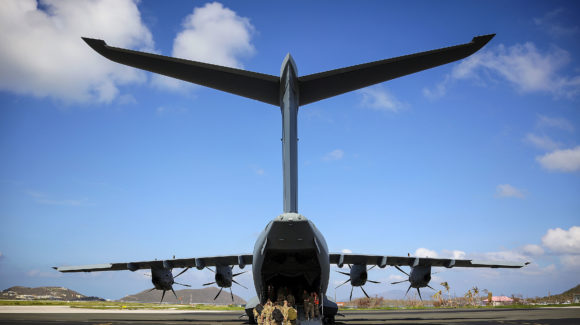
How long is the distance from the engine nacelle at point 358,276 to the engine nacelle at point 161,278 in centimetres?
769

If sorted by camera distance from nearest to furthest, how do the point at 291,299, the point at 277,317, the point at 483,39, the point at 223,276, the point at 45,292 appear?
the point at 483,39 → the point at 277,317 → the point at 291,299 → the point at 223,276 → the point at 45,292

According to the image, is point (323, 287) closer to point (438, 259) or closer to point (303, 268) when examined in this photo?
point (303, 268)

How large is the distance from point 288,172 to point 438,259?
11365 millimetres

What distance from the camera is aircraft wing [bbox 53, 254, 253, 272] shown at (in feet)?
52.4

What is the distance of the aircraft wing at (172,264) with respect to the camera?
1598 centimetres

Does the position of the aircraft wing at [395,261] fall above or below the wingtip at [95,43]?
below

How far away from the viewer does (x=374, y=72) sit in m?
7.50

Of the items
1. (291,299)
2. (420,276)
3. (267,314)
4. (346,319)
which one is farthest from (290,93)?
(346,319)

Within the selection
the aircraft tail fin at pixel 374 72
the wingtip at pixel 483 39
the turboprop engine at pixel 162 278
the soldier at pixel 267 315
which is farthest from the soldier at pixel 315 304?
the turboprop engine at pixel 162 278

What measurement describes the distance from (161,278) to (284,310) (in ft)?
33.9

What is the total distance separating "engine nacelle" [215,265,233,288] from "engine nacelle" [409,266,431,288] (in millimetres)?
7142

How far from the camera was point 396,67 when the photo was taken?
731cm

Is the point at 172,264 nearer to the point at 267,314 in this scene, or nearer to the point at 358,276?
the point at 358,276

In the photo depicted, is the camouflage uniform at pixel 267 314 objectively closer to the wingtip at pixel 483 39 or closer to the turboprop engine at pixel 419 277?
the wingtip at pixel 483 39
